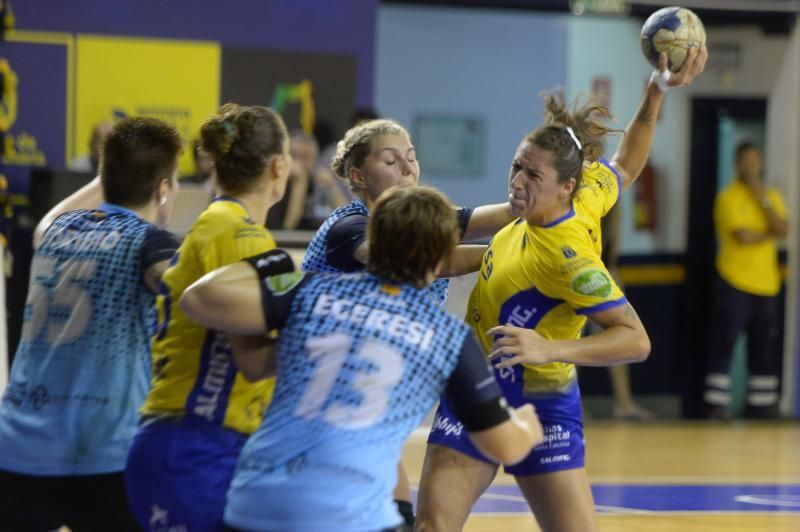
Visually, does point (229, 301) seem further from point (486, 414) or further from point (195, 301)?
point (486, 414)

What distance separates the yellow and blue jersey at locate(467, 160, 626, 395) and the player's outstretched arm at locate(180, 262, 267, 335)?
50.4 inches

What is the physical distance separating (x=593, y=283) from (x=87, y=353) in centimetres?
152

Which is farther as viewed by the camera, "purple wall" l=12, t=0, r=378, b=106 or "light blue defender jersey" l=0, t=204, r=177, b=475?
"purple wall" l=12, t=0, r=378, b=106

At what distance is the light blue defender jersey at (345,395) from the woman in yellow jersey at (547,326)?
927mm

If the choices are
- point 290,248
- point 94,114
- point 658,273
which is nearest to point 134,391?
point 290,248

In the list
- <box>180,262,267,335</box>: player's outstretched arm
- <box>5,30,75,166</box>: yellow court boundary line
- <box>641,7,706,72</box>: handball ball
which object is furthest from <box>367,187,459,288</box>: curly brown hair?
<box>5,30,75,166</box>: yellow court boundary line

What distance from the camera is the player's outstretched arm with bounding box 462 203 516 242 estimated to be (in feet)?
15.1

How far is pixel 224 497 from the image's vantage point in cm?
351

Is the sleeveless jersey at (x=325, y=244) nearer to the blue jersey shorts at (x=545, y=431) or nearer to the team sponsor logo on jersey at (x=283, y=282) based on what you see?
the blue jersey shorts at (x=545, y=431)

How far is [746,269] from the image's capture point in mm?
11320

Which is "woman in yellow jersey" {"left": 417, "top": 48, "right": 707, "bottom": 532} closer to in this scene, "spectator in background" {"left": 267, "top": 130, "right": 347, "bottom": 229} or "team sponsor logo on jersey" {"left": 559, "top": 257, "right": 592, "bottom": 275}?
"team sponsor logo on jersey" {"left": 559, "top": 257, "right": 592, "bottom": 275}

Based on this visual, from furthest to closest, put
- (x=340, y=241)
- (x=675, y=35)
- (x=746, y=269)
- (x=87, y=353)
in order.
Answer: (x=746, y=269), (x=675, y=35), (x=340, y=241), (x=87, y=353)

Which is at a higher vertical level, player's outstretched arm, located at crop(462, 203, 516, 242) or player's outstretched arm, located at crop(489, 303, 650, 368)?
player's outstretched arm, located at crop(462, 203, 516, 242)

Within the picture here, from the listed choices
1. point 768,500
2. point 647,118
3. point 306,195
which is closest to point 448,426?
point 647,118
